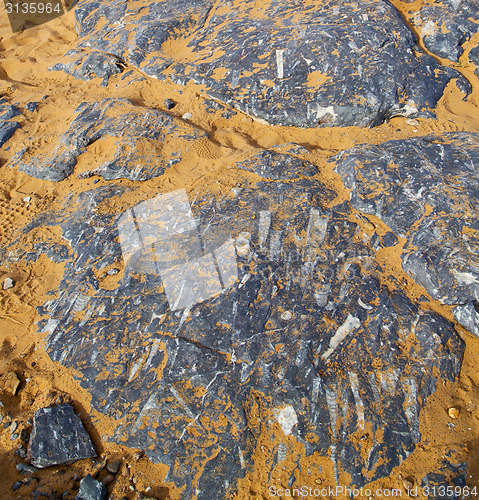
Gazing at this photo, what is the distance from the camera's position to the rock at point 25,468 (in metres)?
2.03

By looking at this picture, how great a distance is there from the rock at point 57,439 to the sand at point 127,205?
52mm

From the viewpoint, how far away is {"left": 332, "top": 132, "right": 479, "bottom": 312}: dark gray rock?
2.45 m

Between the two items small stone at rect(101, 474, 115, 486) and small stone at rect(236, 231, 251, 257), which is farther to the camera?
small stone at rect(236, 231, 251, 257)

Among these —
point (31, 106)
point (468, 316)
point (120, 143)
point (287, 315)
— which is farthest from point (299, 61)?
point (31, 106)

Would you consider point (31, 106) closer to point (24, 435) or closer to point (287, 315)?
point (24, 435)

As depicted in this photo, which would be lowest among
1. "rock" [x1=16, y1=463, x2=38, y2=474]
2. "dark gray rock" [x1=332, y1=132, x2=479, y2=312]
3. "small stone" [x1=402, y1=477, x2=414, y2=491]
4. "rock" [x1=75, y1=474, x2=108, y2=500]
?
"small stone" [x1=402, y1=477, x2=414, y2=491]

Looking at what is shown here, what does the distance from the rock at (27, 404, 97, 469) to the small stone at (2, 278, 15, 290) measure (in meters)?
1.23

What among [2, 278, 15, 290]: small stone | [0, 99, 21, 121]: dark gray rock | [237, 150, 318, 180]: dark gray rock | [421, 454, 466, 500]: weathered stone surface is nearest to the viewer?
[421, 454, 466, 500]: weathered stone surface

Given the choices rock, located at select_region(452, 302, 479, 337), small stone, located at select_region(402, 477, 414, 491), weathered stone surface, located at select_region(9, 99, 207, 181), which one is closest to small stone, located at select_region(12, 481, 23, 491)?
small stone, located at select_region(402, 477, 414, 491)

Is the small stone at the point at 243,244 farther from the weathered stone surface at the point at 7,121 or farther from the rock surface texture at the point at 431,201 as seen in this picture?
the weathered stone surface at the point at 7,121

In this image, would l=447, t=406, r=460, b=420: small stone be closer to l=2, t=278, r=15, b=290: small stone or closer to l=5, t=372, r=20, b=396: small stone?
l=5, t=372, r=20, b=396: small stone

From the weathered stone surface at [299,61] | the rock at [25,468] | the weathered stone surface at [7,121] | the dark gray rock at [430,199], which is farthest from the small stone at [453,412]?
the weathered stone surface at [7,121]

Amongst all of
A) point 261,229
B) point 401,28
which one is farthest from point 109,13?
point 261,229

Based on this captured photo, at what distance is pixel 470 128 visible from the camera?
3775mm
